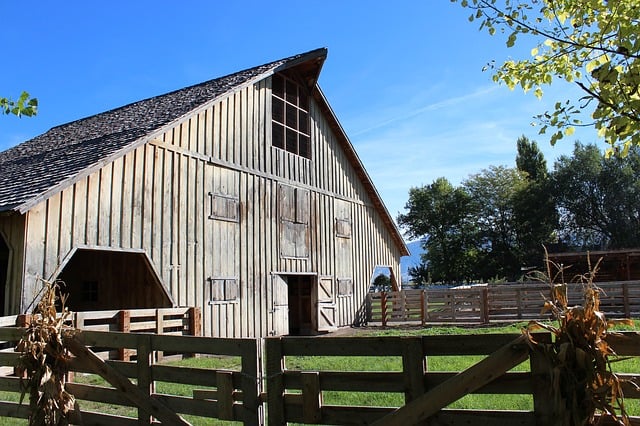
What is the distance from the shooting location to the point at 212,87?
1662 centimetres

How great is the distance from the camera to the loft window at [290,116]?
1738cm

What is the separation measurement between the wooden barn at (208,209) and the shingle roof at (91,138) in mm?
71

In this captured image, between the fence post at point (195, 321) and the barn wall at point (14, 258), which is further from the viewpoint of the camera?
the fence post at point (195, 321)

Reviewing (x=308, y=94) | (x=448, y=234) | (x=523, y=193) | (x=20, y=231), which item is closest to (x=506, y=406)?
(x=20, y=231)

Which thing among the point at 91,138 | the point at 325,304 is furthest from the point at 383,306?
the point at 91,138

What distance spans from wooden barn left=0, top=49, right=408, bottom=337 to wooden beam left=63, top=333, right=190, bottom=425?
11.5 ft

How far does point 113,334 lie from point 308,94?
14739 mm

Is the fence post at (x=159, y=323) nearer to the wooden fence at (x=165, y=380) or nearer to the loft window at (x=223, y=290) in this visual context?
the loft window at (x=223, y=290)

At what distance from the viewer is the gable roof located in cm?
1072

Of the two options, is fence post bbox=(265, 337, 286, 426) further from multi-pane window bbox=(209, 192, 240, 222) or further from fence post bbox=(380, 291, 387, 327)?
fence post bbox=(380, 291, 387, 327)

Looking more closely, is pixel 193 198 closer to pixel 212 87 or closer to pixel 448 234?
pixel 212 87

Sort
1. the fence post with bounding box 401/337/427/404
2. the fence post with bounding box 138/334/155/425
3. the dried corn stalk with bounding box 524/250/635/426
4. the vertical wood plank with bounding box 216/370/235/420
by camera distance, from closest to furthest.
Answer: the dried corn stalk with bounding box 524/250/635/426
the fence post with bounding box 401/337/427/404
the vertical wood plank with bounding box 216/370/235/420
the fence post with bounding box 138/334/155/425

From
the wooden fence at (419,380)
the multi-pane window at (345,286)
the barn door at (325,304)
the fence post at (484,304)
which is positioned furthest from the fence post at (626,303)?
the wooden fence at (419,380)

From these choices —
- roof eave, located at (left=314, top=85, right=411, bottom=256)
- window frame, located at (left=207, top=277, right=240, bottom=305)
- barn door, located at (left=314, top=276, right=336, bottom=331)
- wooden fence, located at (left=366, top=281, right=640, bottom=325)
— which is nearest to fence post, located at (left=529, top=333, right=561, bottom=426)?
window frame, located at (left=207, top=277, right=240, bottom=305)
